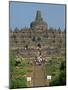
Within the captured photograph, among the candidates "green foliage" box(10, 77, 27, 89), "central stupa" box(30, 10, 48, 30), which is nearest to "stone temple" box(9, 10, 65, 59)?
"central stupa" box(30, 10, 48, 30)

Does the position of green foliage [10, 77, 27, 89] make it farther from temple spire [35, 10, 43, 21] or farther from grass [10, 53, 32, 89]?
temple spire [35, 10, 43, 21]

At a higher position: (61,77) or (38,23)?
(38,23)

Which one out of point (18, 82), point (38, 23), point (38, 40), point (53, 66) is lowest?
point (18, 82)

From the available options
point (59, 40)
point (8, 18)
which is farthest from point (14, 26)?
point (59, 40)

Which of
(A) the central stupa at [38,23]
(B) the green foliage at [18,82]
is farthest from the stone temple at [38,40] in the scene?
(B) the green foliage at [18,82]

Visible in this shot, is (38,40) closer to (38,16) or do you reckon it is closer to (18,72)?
(38,16)

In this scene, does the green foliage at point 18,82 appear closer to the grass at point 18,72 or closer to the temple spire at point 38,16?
the grass at point 18,72

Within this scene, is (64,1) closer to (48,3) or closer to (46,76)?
(48,3)

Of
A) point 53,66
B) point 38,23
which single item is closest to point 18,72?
point 53,66
